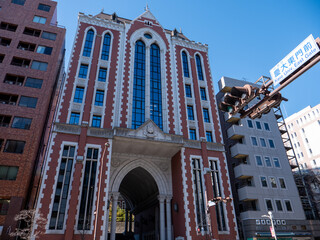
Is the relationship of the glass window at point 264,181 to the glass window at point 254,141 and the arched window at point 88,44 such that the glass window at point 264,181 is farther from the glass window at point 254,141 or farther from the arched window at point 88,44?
the arched window at point 88,44

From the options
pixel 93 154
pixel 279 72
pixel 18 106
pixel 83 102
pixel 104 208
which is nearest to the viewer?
pixel 279 72

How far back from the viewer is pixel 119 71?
3428cm

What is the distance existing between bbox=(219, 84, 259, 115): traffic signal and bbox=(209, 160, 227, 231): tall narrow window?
77.0 feet

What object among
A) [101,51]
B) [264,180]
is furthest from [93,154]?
[264,180]

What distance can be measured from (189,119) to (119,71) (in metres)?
12.4

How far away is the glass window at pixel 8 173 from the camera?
93.5 ft

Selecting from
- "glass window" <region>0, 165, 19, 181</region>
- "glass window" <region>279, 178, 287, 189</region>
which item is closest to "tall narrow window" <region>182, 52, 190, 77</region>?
"glass window" <region>279, 178, 287, 189</region>

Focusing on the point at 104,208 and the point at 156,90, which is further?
the point at 156,90

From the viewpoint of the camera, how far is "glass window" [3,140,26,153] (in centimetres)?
3006

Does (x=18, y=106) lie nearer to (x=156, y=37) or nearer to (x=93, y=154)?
(x=93, y=154)

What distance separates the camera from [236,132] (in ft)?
133

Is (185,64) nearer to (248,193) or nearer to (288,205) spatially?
(248,193)

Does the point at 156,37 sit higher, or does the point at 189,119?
the point at 156,37

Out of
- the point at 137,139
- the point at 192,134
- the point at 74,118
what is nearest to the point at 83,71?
the point at 74,118
